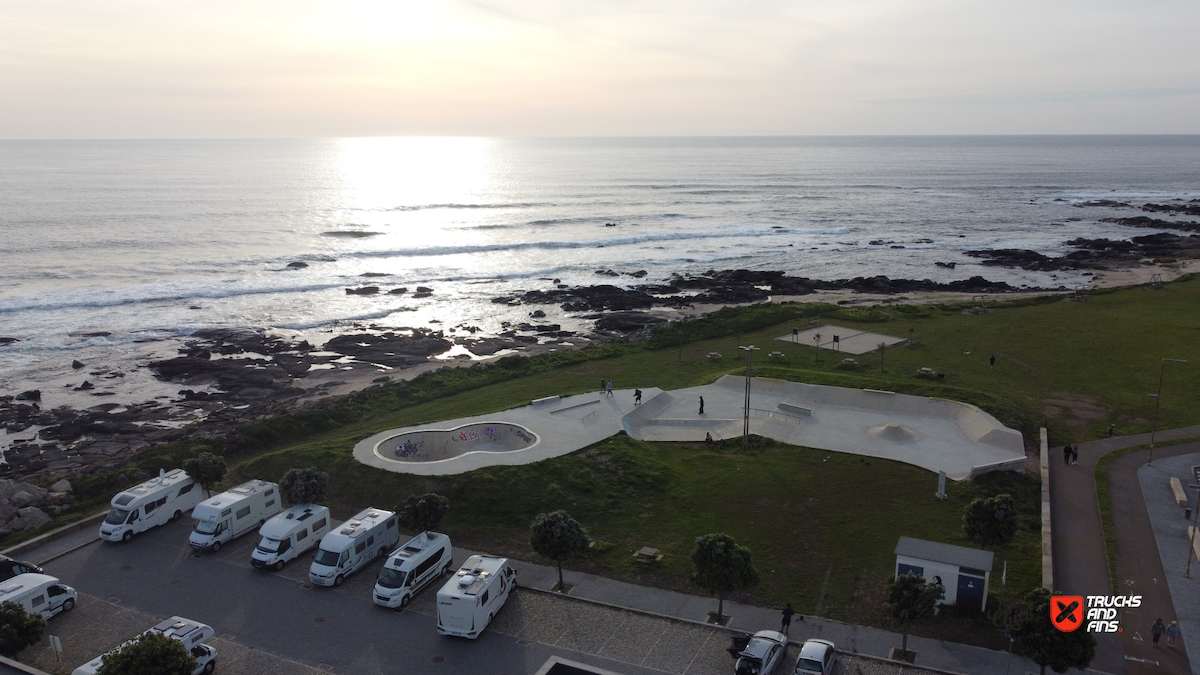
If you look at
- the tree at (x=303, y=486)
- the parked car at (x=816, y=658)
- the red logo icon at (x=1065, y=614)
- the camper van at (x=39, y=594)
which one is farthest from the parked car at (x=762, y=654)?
the camper van at (x=39, y=594)

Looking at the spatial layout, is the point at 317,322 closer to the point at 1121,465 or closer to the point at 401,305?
the point at 401,305

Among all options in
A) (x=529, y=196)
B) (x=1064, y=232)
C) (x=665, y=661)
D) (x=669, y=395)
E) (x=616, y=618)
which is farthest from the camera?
(x=529, y=196)

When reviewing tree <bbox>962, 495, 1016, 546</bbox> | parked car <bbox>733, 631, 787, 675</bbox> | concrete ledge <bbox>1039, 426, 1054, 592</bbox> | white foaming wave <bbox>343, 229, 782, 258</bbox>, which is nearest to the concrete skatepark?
concrete ledge <bbox>1039, 426, 1054, 592</bbox>

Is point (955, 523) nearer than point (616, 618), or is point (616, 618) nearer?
point (616, 618)

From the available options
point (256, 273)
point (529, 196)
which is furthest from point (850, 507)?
point (529, 196)

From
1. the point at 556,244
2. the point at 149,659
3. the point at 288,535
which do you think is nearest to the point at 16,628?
the point at 149,659

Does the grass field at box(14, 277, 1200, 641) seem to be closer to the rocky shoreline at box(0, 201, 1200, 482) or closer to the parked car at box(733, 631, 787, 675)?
the parked car at box(733, 631, 787, 675)

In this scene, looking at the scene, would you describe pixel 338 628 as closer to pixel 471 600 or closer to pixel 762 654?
pixel 471 600

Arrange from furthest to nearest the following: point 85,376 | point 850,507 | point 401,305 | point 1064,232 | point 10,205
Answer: point 10,205 → point 1064,232 → point 401,305 → point 85,376 → point 850,507
